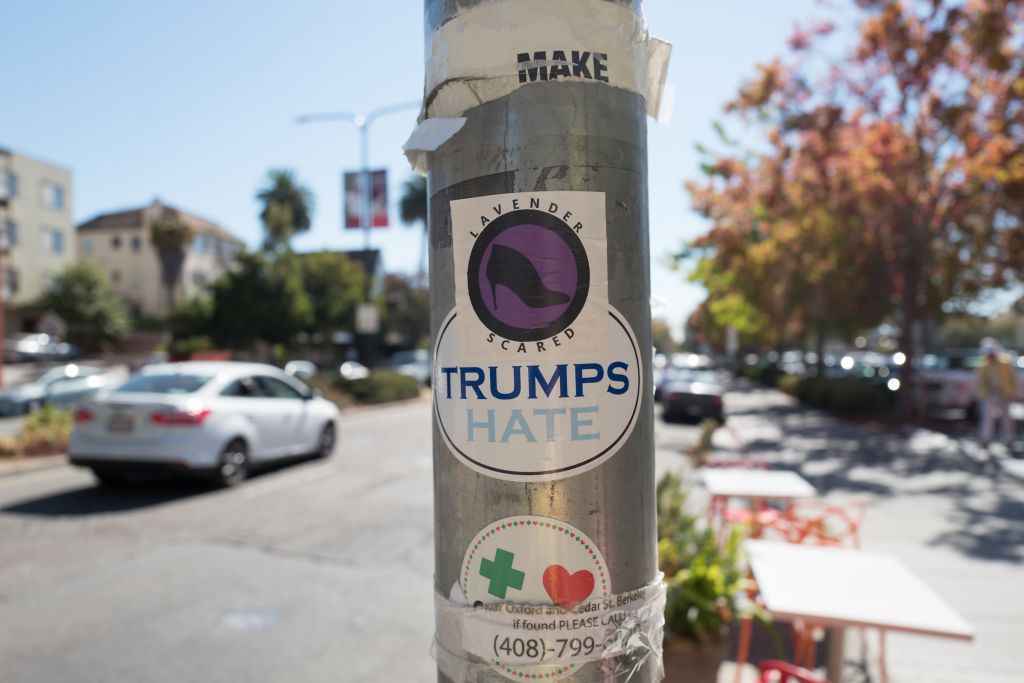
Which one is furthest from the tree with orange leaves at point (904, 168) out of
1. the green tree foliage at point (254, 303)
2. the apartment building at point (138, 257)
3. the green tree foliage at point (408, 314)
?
Result: the apartment building at point (138, 257)

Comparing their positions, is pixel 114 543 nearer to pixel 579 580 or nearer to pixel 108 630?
pixel 108 630

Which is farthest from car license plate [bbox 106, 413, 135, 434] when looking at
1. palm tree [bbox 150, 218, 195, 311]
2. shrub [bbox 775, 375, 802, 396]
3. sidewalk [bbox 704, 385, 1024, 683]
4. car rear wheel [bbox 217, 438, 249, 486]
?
palm tree [bbox 150, 218, 195, 311]

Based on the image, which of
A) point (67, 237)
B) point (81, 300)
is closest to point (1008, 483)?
point (81, 300)

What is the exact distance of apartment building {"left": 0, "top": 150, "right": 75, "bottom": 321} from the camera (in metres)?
45.1

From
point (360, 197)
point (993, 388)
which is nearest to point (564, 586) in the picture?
point (993, 388)

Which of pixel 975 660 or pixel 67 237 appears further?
pixel 67 237

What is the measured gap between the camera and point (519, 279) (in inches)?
55.0

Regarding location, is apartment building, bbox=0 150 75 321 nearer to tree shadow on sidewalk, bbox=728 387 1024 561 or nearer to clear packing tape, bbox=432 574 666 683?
tree shadow on sidewalk, bbox=728 387 1024 561

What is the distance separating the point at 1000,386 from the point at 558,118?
1395cm

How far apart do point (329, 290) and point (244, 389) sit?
32.9m

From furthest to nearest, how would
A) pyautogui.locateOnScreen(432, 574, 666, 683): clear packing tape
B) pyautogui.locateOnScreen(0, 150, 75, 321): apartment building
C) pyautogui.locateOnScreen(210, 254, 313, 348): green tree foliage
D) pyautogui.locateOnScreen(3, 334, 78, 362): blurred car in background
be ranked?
pyautogui.locateOnScreen(0, 150, 75, 321): apartment building → pyautogui.locateOnScreen(3, 334, 78, 362): blurred car in background → pyautogui.locateOnScreen(210, 254, 313, 348): green tree foliage → pyautogui.locateOnScreen(432, 574, 666, 683): clear packing tape

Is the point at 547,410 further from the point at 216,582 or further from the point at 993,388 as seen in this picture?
the point at 993,388

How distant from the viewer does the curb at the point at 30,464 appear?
10402 mm

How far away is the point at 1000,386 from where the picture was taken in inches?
495
